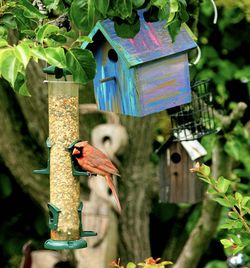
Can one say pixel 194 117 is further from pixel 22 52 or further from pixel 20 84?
pixel 22 52

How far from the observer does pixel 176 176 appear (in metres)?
4.83

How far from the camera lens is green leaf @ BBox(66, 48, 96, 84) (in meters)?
2.78

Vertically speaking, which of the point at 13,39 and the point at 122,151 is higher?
the point at 13,39

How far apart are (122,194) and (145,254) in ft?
1.18

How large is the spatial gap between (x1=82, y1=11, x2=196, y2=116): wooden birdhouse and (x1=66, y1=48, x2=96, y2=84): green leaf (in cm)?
63

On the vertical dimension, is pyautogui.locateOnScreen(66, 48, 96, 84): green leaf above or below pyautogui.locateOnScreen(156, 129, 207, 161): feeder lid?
above

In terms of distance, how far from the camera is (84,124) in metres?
5.00

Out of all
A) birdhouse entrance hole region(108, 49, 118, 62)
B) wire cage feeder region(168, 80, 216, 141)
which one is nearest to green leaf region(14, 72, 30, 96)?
birdhouse entrance hole region(108, 49, 118, 62)

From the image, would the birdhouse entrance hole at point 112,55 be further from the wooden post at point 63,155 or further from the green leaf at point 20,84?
the green leaf at point 20,84

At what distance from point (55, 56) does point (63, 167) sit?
82 cm

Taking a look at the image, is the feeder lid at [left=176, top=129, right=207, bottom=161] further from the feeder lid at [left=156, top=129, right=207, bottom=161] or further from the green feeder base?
the green feeder base

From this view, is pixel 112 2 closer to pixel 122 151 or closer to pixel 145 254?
pixel 122 151

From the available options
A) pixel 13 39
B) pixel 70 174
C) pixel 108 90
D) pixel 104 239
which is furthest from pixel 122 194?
pixel 70 174

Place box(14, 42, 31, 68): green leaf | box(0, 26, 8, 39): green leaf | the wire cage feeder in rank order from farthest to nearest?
the wire cage feeder < box(0, 26, 8, 39): green leaf < box(14, 42, 31, 68): green leaf
